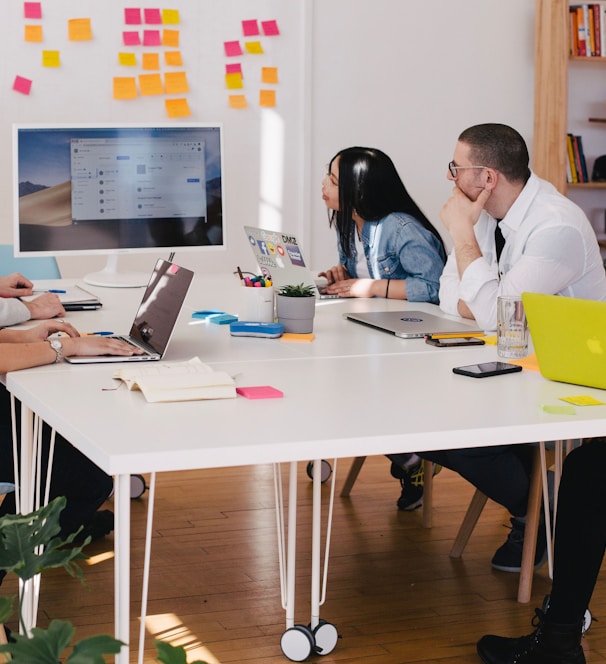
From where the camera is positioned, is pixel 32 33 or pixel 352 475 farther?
pixel 32 33

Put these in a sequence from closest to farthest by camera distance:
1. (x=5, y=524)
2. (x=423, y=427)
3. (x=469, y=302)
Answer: (x=5, y=524), (x=423, y=427), (x=469, y=302)

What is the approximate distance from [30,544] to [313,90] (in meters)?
4.06

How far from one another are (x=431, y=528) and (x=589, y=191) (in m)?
3.07

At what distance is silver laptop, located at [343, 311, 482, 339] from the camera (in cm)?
244

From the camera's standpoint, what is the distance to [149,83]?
185 inches

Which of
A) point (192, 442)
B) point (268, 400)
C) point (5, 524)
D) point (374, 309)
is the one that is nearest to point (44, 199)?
point (374, 309)

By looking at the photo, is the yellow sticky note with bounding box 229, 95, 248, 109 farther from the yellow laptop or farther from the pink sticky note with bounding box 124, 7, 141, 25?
the yellow laptop

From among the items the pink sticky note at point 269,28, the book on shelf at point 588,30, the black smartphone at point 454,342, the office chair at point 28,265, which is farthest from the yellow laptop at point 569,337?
the book on shelf at point 588,30

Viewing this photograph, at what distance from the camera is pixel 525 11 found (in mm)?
5375

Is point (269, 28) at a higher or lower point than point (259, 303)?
higher

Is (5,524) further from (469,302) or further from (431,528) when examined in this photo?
(431,528)

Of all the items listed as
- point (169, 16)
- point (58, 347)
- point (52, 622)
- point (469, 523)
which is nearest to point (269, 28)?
point (169, 16)

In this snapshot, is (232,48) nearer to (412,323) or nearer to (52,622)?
(412,323)

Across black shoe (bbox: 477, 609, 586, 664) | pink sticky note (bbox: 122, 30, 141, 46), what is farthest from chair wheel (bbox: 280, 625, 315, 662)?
pink sticky note (bbox: 122, 30, 141, 46)
